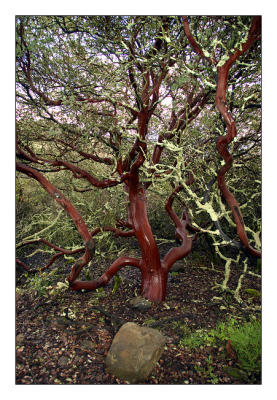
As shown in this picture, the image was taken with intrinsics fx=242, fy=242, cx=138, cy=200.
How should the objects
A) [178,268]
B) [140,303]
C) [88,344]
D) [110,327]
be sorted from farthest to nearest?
[178,268], [140,303], [110,327], [88,344]

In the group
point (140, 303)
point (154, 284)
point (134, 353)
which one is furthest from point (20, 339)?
point (154, 284)

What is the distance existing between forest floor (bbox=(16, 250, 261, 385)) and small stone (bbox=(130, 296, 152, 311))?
0.08 metres

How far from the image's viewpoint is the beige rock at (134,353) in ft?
9.35

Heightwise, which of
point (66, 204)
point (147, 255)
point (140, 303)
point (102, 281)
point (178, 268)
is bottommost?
point (140, 303)

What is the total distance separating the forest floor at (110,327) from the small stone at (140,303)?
78 millimetres

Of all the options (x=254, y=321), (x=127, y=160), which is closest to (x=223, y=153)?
(x=127, y=160)

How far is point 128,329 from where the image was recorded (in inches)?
129

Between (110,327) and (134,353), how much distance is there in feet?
3.28

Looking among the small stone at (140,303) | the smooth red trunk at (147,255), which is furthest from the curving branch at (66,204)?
the small stone at (140,303)

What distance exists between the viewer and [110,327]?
3865 millimetres

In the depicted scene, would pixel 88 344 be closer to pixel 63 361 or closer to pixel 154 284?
pixel 63 361

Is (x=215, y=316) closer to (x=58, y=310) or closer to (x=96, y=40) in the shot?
(x=58, y=310)

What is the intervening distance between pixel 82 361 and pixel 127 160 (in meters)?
3.17

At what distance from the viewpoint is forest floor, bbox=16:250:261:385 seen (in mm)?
2896
